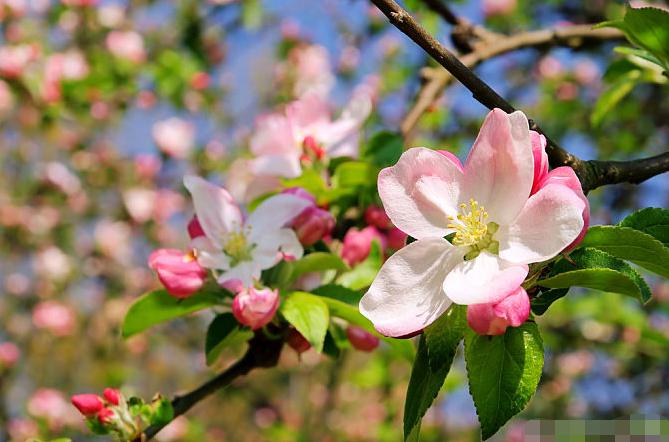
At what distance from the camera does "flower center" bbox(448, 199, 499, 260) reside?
2.42 ft

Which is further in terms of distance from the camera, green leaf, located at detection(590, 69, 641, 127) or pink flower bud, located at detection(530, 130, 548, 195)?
green leaf, located at detection(590, 69, 641, 127)

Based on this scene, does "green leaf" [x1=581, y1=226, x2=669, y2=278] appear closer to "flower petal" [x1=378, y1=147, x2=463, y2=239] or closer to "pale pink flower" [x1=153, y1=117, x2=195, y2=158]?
"flower petal" [x1=378, y1=147, x2=463, y2=239]

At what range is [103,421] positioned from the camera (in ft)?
3.05

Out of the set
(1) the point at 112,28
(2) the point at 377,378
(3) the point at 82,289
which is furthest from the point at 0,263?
(2) the point at 377,378

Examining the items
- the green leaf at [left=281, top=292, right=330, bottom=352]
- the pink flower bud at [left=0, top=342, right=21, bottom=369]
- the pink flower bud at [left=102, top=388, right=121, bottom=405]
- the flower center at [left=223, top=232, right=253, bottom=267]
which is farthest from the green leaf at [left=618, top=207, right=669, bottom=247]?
the pink flower bud at [left=0, top=342, right=21, bottom=369]

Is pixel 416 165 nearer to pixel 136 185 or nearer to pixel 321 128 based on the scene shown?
pixel 321 128

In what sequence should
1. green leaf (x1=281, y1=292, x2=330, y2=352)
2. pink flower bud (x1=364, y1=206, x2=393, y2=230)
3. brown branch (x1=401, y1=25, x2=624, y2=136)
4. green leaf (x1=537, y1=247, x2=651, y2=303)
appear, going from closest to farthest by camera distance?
green leaf (x1=537, y1=247, x2=651, y2=303) < green leaf (x1=281, y1=292, x2=330, y2=352) < pink flower bud (x1=364, y1=206, x2=393, y2=230) < brown branch (x1=401, y1=25, x2=624, y2=136)

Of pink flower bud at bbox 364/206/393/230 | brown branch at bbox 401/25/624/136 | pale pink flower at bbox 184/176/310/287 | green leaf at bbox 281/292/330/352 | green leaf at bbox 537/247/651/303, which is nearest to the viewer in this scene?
green leaf at bbox 537/247/651/303

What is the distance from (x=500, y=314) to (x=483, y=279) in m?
0.05

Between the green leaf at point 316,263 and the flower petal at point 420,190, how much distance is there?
10.4 inches

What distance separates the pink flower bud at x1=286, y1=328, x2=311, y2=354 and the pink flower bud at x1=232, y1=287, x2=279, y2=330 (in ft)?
0.33

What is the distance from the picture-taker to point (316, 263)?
1007 millimetres

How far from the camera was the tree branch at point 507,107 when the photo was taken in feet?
2.23

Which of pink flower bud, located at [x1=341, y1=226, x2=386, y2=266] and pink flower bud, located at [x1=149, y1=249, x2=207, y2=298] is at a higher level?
pink flower bud, located at [x1=149, y1=249, x2=207, y2=298]
